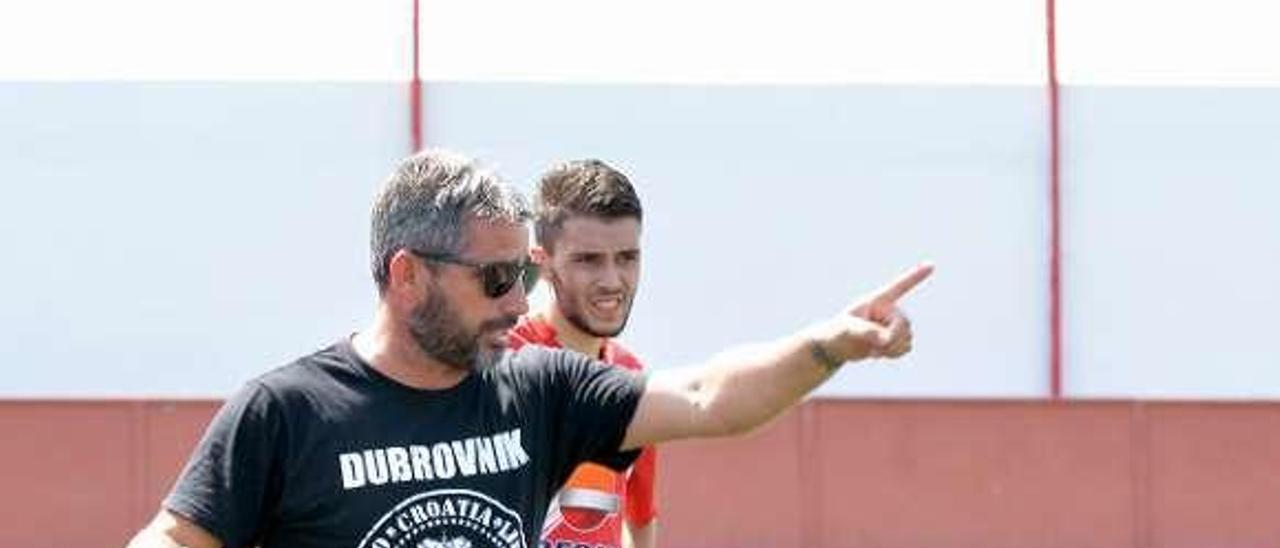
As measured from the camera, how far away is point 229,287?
754 inches

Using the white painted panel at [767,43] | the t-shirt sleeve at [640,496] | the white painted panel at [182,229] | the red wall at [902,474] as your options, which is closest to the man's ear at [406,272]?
the t-shirt sleeve at [640,496]

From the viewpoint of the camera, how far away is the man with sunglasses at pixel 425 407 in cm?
462

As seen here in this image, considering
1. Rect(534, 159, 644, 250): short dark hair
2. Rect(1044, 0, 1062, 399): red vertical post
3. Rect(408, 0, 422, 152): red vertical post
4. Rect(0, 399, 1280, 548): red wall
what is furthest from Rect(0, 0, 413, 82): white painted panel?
Rect(534, 159, 644, 250): short dark hair

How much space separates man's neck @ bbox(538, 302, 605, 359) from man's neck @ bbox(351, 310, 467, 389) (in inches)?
59.8

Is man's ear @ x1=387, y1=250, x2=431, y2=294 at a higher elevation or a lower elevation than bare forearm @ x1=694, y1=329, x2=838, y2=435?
higher

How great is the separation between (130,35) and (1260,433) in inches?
299

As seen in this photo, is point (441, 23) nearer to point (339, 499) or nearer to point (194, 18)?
point (194, 18)

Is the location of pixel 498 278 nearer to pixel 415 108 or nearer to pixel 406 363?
pixel 406 363

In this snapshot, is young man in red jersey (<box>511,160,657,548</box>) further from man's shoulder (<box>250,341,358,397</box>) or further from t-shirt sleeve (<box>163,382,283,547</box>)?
t-shirt sleeve (<box>163,382,283,547</box>)

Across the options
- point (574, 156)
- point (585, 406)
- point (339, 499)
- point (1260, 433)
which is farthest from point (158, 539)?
point (574, 156)

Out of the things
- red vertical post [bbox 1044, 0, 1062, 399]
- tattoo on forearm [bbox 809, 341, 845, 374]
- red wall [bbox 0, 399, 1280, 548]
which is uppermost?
tattoo on forearm [bbox 809, 341, 845, 374]

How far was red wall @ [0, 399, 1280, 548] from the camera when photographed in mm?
14977

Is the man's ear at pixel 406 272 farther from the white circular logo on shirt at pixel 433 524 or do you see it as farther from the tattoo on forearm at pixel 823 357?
the tattoo on forearm at pixel 823 357

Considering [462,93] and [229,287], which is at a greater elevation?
[462,93]
